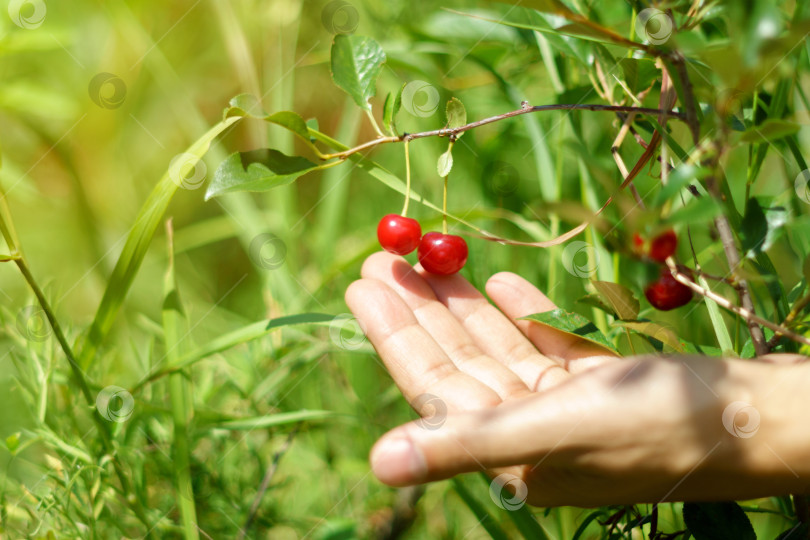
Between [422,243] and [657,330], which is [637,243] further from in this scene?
[422,243]

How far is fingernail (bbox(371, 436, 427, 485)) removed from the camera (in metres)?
0.45

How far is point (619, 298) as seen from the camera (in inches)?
22.0

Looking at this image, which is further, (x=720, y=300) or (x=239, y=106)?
(x=239, y=106)

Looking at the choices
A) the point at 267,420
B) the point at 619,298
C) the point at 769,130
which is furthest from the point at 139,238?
the point at 769,130

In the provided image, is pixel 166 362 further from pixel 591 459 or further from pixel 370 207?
pixel 370 207

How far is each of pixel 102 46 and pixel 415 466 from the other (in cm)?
142

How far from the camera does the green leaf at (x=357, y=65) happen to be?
2.18 feet

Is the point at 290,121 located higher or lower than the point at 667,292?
higher

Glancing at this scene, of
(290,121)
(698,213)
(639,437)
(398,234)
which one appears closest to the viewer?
(698,213)

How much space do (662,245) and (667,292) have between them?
184 millimetres

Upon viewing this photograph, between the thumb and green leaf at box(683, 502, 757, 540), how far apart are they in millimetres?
204

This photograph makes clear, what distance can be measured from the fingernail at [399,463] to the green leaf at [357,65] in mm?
379

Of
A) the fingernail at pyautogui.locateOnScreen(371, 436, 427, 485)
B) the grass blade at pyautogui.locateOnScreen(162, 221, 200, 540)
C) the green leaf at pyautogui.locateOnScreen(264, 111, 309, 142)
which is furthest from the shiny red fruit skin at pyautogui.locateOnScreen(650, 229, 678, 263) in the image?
the grass blade at pyautogui.locateOnScreen(162, 221, 200, 540)

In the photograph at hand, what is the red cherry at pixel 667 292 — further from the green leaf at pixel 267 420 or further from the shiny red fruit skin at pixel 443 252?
the green leaf at pixel 267 420
